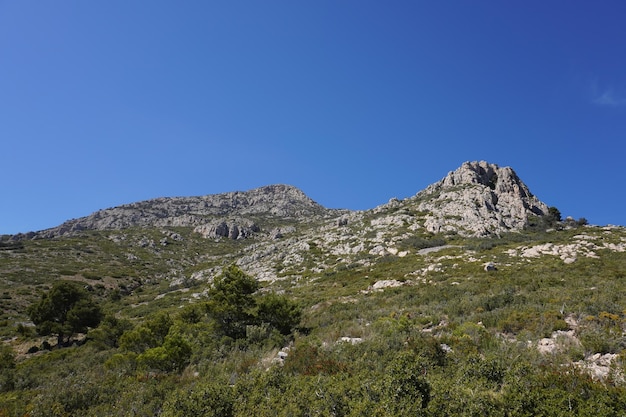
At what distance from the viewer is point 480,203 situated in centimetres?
6500

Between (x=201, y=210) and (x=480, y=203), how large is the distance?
12757cm

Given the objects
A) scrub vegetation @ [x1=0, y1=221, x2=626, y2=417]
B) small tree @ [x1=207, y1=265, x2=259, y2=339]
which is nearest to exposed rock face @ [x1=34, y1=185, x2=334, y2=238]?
scrub vegetation @ [x1=0, y1=221, x2=626, y2=417]

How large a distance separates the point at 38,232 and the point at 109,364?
135475 mm

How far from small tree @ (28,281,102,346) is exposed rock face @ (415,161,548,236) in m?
54.1

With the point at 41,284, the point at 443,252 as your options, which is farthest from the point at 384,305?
the point at 41,284

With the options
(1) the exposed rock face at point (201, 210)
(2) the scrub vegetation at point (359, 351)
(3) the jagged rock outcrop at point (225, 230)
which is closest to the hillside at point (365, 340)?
(2) the scrub vegetation at point (359, 351)

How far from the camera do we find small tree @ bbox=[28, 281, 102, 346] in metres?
27.4

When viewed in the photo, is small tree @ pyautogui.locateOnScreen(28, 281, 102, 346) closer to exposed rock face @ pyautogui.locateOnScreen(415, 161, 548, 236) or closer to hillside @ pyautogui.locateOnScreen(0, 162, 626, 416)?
hillside @ pyautogui.locateOnScreen(0, 162, 626, 416)

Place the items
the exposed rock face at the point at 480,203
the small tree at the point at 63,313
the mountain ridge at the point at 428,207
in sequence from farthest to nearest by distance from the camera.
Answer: the mountain ridge at the point at 428,207 < the exposed rock face at the point at 480,203 < the small tree at the point at 63,313

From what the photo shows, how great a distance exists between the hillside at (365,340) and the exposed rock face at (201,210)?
7486 centimetres

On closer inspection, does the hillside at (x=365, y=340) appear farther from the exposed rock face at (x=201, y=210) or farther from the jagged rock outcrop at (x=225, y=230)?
the exposed rock face at (x=201, y=210)

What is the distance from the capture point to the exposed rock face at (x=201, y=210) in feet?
407

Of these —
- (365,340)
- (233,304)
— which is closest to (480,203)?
(233,304)

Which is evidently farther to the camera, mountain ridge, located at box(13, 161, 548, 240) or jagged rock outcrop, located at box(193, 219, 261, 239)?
jagged rock outcrop, located at box(193, 219, 261, 239)
